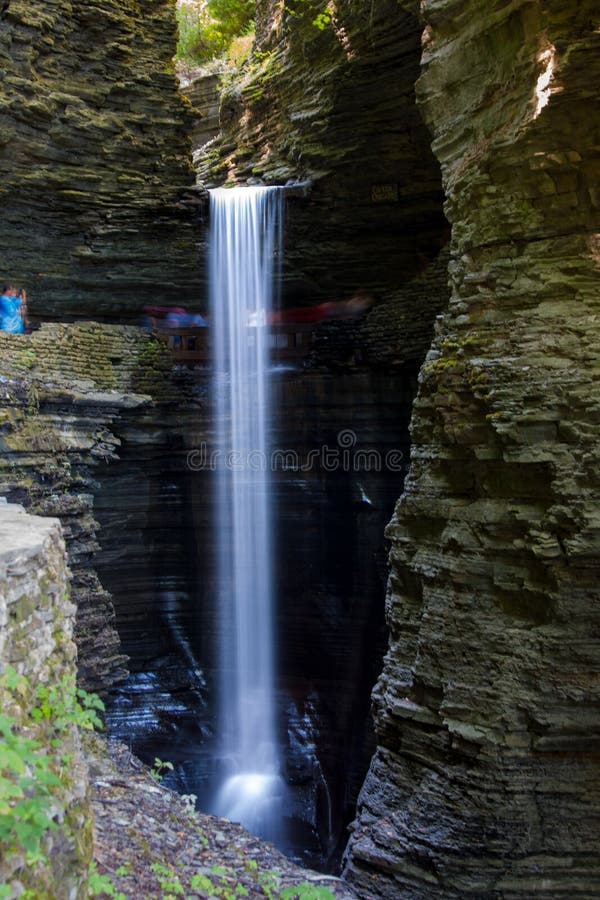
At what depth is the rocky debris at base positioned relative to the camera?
491cm

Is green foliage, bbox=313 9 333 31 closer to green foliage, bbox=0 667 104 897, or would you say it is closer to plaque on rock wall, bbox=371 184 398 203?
plaque on rock wall, bbox=371 184 398 203

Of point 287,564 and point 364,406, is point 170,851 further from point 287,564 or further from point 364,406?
point 364,406

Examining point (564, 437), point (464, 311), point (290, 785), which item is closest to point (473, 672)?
point (564, 437)

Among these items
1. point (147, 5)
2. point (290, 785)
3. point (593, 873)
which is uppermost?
point (147, 5)

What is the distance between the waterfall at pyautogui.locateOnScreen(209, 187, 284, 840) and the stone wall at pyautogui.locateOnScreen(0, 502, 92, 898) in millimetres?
9558

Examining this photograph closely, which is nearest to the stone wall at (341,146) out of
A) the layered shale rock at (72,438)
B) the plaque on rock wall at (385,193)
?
the plaque on rock wall at (385,193)

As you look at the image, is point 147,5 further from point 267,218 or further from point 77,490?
point 77,490

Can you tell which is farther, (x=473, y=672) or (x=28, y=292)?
(x=28, y=292)

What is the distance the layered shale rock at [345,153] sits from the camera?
478 inches

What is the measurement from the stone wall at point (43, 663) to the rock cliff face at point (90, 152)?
10.7 meters

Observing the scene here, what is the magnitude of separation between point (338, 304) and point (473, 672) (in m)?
10.2

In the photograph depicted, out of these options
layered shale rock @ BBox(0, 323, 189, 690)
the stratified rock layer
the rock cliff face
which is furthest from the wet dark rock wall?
the stratified rock layer

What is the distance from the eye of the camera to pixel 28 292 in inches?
551

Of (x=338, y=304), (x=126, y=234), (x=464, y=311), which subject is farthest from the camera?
(x=338, y=304)
